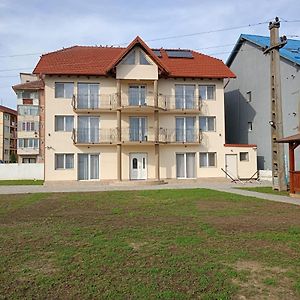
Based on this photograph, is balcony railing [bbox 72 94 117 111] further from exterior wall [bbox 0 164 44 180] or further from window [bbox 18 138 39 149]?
window [bbox 18 138 39 149]

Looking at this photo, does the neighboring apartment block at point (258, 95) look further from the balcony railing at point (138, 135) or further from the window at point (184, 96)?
the balcony railing at point (138, 135)

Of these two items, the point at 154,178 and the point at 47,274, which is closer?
the point at 47,274

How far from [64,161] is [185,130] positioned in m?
9.90

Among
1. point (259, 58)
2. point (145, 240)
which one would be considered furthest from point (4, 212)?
point (259, 58)

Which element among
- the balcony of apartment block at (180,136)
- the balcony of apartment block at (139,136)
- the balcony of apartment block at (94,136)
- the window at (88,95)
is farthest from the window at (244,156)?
the window at (88,95)

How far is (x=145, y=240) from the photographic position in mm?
7105

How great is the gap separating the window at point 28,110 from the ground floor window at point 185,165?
31.2 m

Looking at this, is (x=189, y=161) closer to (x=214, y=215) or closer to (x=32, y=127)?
(x=214, y=215)

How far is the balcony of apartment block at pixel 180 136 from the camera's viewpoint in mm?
28047

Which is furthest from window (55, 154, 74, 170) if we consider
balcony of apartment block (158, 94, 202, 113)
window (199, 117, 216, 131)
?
window (199, 117, 216, 131)

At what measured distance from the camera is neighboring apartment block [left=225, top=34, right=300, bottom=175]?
25047 mm

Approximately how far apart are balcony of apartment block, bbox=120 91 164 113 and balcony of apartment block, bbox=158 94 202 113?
0.51 m

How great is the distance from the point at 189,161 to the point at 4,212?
1900cm

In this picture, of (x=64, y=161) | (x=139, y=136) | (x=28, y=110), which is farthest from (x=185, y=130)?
(x=28, y=110)
